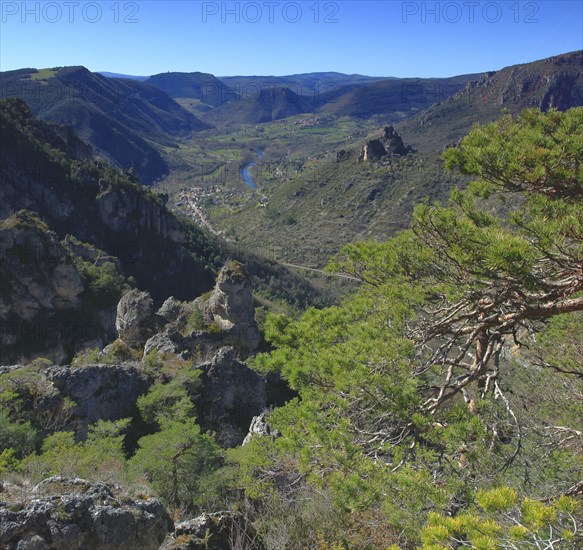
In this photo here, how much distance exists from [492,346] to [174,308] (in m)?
27.3

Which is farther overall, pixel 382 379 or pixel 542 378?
pixel 542 378

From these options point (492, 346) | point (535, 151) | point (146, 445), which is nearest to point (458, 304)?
point (492, 346)

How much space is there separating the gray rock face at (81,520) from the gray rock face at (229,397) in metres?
11.9

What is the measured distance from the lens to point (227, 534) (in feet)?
29.4

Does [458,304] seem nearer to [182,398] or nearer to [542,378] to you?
[542,378]

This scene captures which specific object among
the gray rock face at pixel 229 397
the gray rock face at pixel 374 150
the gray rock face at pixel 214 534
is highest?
the gray rock face at pixel 374 150

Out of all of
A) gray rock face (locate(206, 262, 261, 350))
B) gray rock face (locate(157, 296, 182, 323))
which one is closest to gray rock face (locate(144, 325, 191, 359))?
gray rock face (locate(206, 262, 261, 350))

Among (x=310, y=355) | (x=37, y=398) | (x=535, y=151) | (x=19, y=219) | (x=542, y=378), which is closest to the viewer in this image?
(x=535, y=151)

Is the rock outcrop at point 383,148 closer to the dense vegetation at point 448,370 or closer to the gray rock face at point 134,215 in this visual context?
the gray rock face at point 134,215

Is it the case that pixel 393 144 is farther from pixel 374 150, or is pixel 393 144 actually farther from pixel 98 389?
pixel 98 389

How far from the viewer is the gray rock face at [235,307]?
99.6 feet

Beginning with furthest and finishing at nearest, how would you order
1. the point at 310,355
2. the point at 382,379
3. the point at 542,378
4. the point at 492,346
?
the point at 542,378
the point at 310,355
the point at 492,346
the point at 382,379

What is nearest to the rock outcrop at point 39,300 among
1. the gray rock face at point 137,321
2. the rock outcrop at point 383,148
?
the gray rock face at point 137,321

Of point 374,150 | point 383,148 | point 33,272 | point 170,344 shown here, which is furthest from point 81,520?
point 383,148
